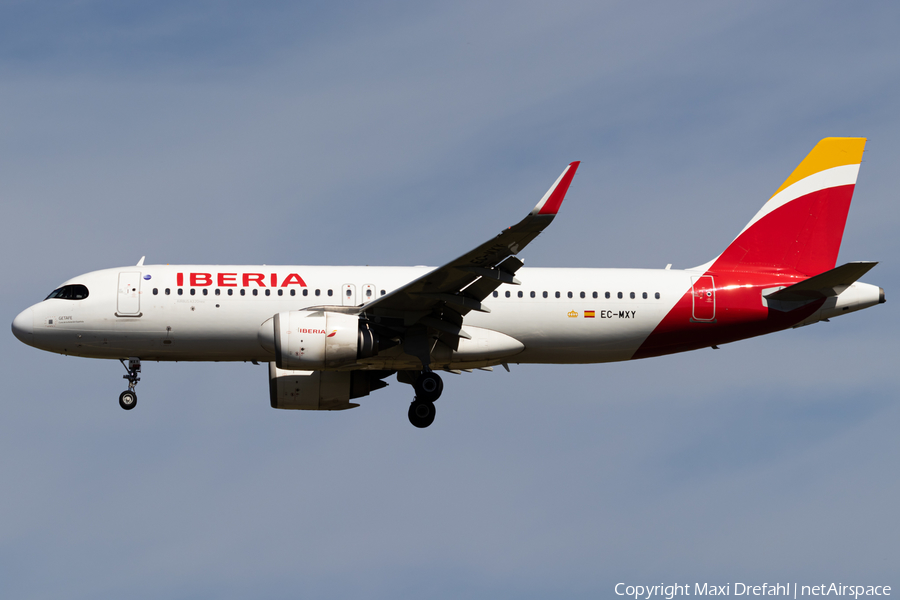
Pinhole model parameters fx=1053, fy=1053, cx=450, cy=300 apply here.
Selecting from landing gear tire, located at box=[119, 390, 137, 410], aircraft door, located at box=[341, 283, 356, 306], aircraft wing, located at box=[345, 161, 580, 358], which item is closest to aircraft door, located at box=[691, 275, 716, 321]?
aircraft wing, located at box=[345, 161, 580, 358]

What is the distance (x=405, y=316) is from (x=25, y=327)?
10.1 m

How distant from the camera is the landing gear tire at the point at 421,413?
89.4 ft

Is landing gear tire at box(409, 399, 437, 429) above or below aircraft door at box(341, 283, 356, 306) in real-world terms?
below

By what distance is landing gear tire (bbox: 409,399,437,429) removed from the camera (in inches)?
1072

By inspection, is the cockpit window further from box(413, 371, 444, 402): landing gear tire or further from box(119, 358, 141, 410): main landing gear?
box(413, 371, 444, 402): landing gear tire

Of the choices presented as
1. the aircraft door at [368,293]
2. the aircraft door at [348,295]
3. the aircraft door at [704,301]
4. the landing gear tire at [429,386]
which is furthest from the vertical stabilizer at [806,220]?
the aircraft door at [348,295]

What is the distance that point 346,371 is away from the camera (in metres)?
29.2

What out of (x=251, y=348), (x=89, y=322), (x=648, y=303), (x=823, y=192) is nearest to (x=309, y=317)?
(x=251, y=348)

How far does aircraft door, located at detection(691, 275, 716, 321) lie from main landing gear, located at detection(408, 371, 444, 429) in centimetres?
709

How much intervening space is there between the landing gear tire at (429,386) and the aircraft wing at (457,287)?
2.57 feet

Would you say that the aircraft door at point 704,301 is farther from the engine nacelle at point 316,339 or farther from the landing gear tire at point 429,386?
the engine nacelle at point 316,339

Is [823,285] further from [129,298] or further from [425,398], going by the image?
[129,298]

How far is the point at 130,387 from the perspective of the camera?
27.9 m

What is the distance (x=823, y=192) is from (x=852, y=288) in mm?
3719
